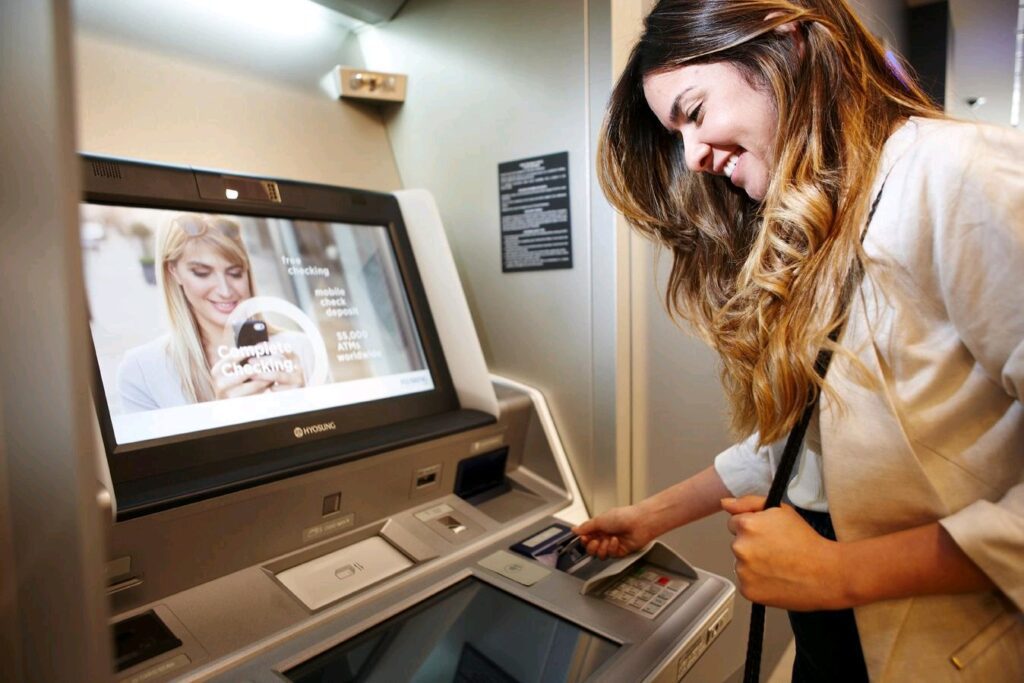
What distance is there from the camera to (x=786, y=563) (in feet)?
2.35

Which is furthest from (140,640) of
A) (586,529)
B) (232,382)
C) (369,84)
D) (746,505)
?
(369,84)

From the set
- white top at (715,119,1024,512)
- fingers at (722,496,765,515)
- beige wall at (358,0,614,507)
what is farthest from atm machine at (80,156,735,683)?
white top at (715,119,1024,512)

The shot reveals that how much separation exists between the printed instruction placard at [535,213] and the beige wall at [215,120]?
1.42ft

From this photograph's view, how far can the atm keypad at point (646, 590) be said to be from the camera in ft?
3.41

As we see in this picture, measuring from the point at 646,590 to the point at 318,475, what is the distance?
60 centimetres

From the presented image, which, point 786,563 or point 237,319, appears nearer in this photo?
point 786,563

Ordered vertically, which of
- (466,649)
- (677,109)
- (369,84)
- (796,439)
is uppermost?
(369,84)

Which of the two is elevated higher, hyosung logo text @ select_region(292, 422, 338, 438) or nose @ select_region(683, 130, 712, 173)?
nose @ select_region(683, 130, 712, 173)

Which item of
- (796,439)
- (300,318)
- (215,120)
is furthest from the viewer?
(215,120)

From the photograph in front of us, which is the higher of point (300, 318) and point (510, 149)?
point (510, 149)

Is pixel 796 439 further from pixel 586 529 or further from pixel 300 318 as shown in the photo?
pixel 300 318

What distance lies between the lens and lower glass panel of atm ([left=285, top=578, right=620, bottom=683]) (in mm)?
887

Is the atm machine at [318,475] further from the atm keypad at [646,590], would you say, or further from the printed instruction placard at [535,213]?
the printed instruction placard at [535,213]

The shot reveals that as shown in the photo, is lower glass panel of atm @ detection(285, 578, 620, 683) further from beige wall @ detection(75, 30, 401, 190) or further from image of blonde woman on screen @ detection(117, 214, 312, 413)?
beige wall @ detection(75, 30, 401, 190)
